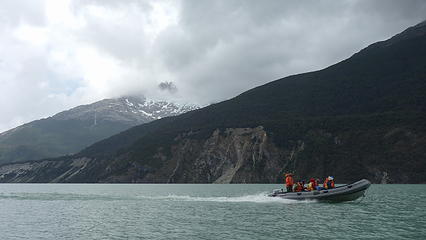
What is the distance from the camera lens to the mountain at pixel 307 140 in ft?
418

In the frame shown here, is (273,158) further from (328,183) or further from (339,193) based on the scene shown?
(339,193)

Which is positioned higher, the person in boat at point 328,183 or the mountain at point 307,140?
the mountain at point 307,140

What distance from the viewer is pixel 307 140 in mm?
143375

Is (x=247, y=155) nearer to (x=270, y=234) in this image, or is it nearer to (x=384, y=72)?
(x=384, y=72)

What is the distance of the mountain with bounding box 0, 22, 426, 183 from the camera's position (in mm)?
127438

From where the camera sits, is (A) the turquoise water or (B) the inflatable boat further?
(B) the inflatable boat

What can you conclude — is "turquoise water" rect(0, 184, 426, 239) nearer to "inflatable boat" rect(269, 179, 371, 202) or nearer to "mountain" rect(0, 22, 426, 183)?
"inflatable boat" rect(269, 179, 371, 202)

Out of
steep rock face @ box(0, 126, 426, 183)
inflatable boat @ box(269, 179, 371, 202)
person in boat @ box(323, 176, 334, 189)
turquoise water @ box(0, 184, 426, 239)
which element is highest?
steep rock face @ box(0, 126, 426, 183)

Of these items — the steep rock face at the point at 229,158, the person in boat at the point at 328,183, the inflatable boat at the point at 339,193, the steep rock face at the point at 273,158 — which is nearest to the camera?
the inflatable boat at the point at 339,193

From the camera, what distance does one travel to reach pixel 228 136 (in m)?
161

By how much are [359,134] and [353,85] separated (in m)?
62.0

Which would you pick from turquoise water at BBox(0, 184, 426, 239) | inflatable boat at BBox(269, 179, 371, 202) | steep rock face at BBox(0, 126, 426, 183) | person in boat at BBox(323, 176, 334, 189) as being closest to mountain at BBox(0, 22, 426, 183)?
steep rock face at BBox(0, 126, 426, 183)

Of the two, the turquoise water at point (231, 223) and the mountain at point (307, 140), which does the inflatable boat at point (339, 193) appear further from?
the mountain at point (307, 140)

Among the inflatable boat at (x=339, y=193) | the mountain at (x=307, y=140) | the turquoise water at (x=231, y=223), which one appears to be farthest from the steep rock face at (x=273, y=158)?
the turquoise water at (x=231, y=223)
